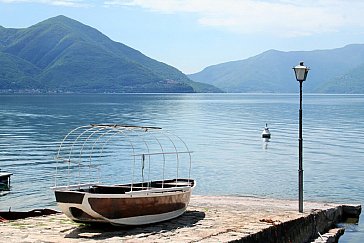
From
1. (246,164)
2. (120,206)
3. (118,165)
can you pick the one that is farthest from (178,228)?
(246,164)

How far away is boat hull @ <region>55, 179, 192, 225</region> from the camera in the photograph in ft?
54.6

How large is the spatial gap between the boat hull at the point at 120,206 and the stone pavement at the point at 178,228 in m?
0.33

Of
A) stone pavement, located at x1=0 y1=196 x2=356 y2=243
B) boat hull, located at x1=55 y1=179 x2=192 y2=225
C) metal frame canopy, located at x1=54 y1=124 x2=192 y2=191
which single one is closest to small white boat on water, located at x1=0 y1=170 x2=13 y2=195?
metal frame canopy, located at x1=54 y1=124 x2=192 y2=191

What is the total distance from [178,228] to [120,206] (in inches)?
79.0

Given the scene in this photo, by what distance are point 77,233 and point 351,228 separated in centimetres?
1237

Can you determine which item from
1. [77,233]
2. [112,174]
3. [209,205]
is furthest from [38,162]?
[77,233]

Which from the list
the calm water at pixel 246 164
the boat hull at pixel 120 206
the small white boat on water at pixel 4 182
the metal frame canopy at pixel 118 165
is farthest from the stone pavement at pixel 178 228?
the small white boat on water at pixel 4 182

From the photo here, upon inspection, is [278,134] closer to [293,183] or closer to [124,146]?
[124,146]

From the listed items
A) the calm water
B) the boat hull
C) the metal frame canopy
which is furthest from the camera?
the metal frame canopy

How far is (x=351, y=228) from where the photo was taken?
998 inches

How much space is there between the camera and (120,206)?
1711 centimetres

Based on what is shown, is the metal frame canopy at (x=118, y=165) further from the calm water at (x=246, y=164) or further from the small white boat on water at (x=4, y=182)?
the small white boat on water at (x=4, y=182)

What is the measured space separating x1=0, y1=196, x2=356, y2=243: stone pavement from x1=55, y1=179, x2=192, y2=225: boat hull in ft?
A: 1.10

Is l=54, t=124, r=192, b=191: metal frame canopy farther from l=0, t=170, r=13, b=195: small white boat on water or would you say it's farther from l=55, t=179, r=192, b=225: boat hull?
l=55, t=179, r=192, b=225: boat hull
